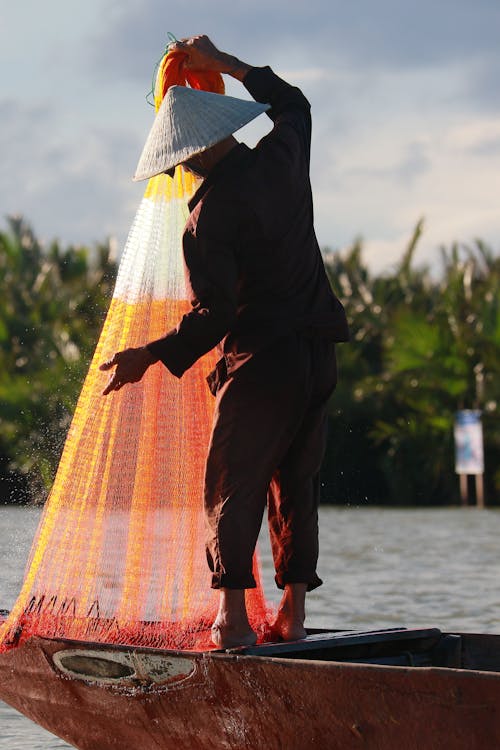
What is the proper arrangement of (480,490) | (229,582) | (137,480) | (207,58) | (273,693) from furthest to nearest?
(480,490) < (137,480) < (207,58) < (229,582) < (273,693)

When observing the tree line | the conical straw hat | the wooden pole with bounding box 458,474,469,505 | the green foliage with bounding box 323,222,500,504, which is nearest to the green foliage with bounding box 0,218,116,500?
the tree line

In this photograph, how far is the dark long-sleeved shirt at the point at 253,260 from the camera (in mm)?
3791

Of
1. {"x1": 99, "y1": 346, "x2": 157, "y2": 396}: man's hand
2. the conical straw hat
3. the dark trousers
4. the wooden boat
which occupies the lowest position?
the wooden boat

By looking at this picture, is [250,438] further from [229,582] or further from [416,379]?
[416,379]

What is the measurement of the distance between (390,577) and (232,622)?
6.67 meters

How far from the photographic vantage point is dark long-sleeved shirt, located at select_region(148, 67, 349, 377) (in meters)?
3.79

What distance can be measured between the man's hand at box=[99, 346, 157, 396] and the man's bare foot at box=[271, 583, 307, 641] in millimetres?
751

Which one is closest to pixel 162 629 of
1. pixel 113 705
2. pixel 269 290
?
pixel 113 705

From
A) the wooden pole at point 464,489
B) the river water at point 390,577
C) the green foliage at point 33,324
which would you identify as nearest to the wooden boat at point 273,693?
the river water at point 390,577

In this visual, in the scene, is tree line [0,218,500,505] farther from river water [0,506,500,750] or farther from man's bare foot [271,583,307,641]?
man's bare foot [271,583,307,641]

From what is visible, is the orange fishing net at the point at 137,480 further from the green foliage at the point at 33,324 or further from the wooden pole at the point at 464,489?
the wooden pole at the point at 464,489

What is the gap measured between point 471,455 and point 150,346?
17459 millimetres

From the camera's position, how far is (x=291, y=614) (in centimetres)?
414

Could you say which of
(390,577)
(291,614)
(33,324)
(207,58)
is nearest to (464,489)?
(33,324)
